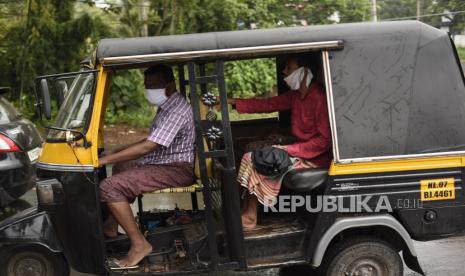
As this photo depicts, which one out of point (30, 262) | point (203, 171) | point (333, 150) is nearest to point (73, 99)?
point (203, 171)

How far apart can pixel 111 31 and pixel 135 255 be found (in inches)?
301

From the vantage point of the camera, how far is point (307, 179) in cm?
372

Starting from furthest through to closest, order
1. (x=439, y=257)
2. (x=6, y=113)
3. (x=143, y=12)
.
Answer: (x=143, y=12) < (x=6, y=113) < (x=439, y=257)

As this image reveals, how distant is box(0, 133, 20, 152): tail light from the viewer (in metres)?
5.73

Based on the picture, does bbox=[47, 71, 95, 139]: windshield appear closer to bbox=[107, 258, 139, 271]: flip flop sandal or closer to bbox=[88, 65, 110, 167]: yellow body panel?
bbox=[88, 65, 110, 167]: yellow body panel

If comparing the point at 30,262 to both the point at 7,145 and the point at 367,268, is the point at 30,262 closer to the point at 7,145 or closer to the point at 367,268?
the point at 7,145

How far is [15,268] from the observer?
3852mm

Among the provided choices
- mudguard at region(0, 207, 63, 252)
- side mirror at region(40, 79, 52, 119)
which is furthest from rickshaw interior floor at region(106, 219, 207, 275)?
side mirror at region(40, 79, 52, 119)

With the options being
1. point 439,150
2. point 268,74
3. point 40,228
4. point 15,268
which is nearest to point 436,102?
point 439,150

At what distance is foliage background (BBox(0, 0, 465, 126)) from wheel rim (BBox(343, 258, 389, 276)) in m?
7.75

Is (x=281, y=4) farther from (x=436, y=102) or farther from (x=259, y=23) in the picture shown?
(x=436, y=102)

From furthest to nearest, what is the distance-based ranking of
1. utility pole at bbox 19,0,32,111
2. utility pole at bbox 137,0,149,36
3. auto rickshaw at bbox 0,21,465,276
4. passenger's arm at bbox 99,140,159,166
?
utility pole at bbox 137,0,149,36 → utility pole at bbox 19,0,32,111 → passenger's arm at bbox 99,140,159,166 → auto rickshaw at bbox 0,21,465,276

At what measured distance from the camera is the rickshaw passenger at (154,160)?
3812 millimetres

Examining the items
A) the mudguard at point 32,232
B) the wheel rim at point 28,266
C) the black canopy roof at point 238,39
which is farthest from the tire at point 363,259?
the wheel rim at point 28,266
